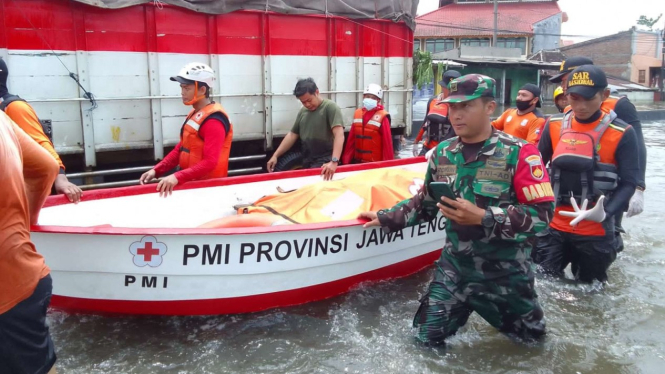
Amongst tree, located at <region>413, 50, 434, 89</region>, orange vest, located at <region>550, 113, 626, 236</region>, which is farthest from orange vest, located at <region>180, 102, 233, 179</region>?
tree, located at <region>413, 50, 434, 89</region>

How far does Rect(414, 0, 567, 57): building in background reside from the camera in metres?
36.5

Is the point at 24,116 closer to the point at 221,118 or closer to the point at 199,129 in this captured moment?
the point at 199,129

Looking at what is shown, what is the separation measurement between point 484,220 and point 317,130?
11.9ft

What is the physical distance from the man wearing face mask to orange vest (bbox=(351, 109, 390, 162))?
133 centimetres

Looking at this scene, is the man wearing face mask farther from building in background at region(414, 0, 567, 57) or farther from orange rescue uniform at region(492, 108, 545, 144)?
building in background at region(414, 0, 567, 57)

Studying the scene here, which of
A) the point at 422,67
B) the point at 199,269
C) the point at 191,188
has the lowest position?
the point at 199,269

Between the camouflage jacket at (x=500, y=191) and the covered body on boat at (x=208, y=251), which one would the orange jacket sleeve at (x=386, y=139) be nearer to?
the covered body on boat at (x=208, y=251)

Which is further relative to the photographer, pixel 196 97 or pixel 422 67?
pixel 422 67

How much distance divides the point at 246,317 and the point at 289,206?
1.18 meters

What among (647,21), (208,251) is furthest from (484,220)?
(647,21)

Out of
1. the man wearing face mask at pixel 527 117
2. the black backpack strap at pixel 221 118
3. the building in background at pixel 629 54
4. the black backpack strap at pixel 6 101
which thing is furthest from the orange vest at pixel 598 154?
the building in background at pixel 629 54

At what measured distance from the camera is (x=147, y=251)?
12.7 ft

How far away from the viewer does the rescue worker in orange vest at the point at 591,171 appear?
13.5 ft

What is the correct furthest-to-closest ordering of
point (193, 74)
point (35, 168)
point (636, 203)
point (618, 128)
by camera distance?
point (193, 74) → point (636, 203) → point (618, 128) → point (35, 168)
